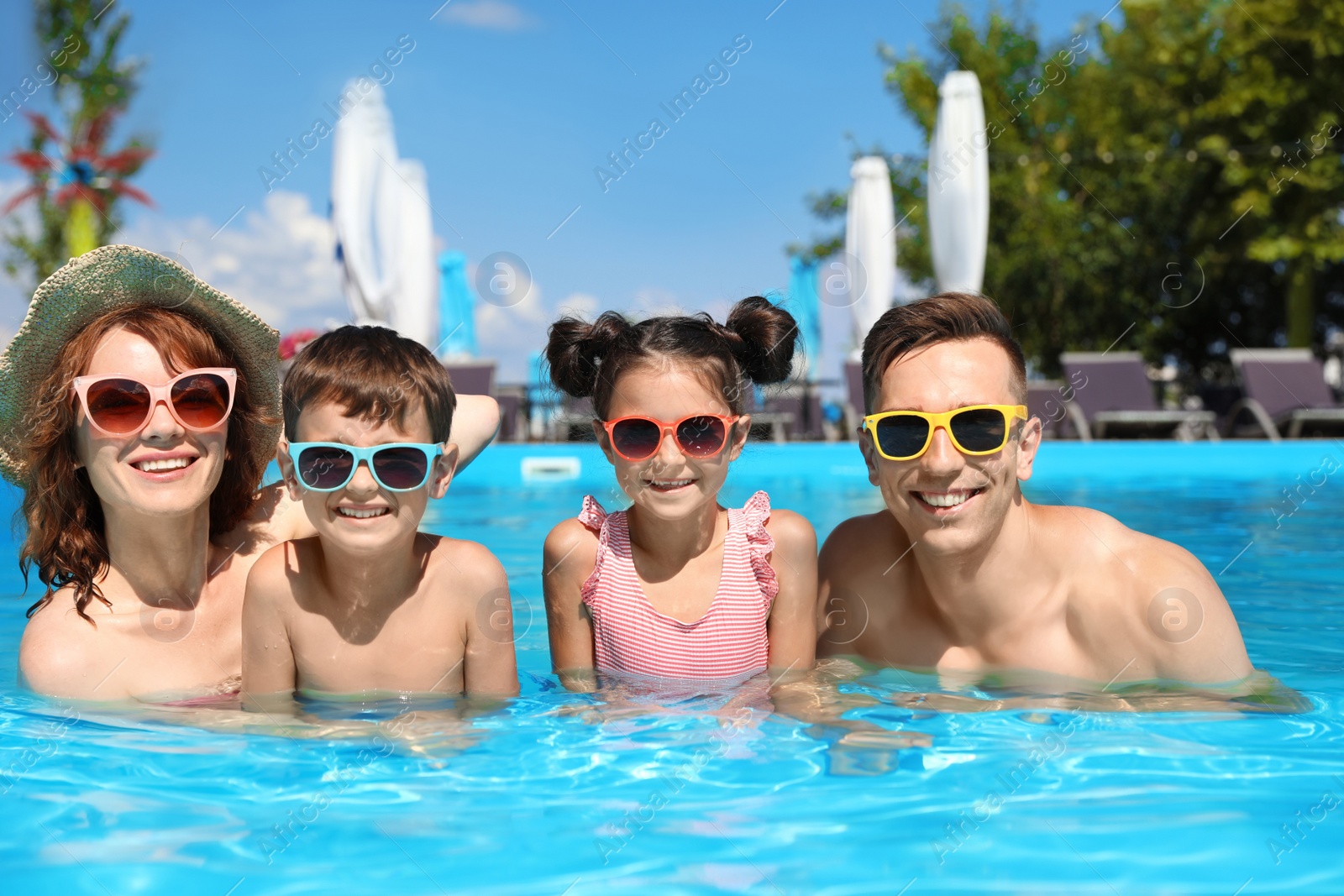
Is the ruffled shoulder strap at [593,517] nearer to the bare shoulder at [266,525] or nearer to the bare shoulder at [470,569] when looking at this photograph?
the bare shoulder at [470,569]

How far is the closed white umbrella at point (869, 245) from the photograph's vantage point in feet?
45.3

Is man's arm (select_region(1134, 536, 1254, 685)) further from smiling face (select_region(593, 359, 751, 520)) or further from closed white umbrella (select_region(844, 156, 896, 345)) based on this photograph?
closed white umbrella (select_region(844, 156, 896, 345))

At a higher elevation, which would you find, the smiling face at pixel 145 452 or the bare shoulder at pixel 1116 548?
the smiling face at pixel 145 452

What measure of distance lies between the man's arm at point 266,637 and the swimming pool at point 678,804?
0.23m

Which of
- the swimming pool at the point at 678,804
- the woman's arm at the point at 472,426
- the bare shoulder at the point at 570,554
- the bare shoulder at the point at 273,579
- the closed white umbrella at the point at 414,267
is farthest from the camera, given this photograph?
the closed white umbrella at the point at 414,267

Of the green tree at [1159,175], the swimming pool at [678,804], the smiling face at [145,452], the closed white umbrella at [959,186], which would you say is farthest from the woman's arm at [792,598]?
the green tree at [1159,175]

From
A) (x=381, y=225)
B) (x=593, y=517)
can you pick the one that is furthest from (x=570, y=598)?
(x=381, y=225)

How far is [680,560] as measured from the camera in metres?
3.30

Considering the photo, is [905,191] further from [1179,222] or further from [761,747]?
[761,747]

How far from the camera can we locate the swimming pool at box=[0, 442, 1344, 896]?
6.30 feet

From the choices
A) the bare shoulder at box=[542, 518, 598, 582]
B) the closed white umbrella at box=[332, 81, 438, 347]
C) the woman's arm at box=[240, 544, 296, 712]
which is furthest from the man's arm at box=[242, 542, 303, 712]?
the closed white umbrella at box=[332, 81, 438, 347]

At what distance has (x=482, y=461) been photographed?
11.8 m

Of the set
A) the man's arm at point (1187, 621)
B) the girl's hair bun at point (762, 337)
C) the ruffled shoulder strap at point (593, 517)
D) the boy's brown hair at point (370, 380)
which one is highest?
the girl's hair bun at point (762, 337)

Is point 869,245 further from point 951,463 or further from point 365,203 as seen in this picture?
point 951,463
